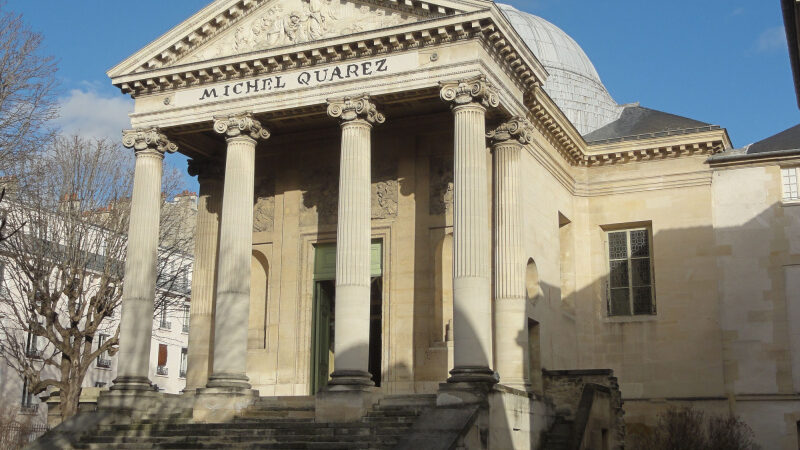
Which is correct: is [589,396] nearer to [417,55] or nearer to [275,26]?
[417,55]

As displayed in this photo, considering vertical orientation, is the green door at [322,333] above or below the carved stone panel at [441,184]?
below

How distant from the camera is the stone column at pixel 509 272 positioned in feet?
71.3

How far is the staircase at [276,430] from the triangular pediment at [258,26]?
8.65 meters

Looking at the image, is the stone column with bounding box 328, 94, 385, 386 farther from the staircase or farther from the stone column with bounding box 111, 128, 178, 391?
the stone column with bounding box 111, 128, 178, 391

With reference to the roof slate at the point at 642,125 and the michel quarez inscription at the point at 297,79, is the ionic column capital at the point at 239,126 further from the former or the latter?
the roof slate at the point at 642,125

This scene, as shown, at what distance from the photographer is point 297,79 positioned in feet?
74.4

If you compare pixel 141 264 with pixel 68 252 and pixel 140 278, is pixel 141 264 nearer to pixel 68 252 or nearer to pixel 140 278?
pixel 140 278

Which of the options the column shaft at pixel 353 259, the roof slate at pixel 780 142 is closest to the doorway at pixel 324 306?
the column shaft at pixel 353 259

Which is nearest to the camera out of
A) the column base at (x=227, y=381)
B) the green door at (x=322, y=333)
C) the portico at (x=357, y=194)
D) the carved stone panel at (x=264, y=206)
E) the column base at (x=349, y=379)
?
the column base at (x=349, y=379)

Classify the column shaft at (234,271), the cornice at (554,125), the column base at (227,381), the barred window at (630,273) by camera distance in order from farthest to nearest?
the barred window at (630,273), the cornice at (554,125), the column shaft at (234,271), the column base at (227,381)

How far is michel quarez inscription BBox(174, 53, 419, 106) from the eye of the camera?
2170 cm

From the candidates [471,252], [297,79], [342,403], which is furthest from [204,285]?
[471,252]

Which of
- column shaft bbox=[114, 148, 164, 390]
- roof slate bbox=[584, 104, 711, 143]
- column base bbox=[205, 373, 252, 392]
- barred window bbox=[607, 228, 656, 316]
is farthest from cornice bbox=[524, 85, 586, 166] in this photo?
column base bbox=[205, 373, 252, 392]

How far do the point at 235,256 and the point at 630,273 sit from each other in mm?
12414
